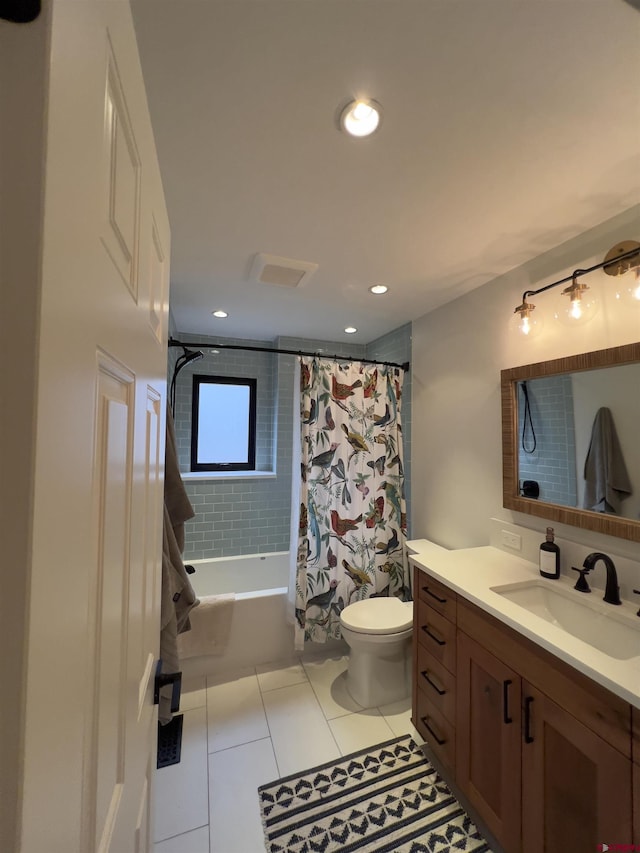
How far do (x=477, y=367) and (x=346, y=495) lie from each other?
114 centimetres

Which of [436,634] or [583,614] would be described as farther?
[436,634]

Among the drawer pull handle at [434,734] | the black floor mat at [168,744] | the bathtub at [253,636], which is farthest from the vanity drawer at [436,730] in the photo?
the black floor mat at [168,744]

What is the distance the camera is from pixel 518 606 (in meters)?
1.19

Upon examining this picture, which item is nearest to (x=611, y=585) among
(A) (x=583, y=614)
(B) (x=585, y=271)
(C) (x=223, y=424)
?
(A) (x=583, y=614)

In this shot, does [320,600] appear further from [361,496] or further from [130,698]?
[130,698]

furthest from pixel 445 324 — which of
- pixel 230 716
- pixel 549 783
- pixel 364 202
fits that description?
pixel 230 716

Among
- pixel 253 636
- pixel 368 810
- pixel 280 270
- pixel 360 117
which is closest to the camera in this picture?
pixel 360 117

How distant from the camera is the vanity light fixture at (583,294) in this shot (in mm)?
1239

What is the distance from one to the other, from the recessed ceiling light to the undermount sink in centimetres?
169

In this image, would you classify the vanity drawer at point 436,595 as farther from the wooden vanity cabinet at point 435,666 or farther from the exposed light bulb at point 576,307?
the exposed light bulb at point 576,307

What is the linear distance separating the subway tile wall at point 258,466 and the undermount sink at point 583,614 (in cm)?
192

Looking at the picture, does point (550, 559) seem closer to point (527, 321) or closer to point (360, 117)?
point (527, 321)

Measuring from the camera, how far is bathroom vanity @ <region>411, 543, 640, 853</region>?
86 centimetres

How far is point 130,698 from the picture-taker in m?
0.56
